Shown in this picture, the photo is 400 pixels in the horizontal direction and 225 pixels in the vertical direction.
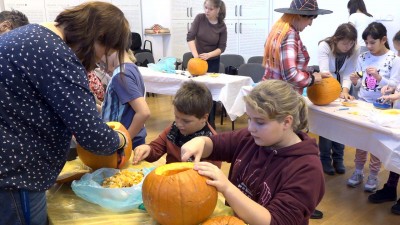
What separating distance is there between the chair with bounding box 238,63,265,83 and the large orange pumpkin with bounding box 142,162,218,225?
3745mm

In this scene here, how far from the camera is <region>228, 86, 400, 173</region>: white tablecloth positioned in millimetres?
2129

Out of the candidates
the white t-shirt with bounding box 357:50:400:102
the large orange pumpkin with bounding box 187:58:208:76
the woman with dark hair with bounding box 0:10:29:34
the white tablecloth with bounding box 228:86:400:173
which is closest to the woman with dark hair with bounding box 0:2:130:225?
the white tablecloth with bounding box 228:86:400:173

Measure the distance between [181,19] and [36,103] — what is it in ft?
21.1

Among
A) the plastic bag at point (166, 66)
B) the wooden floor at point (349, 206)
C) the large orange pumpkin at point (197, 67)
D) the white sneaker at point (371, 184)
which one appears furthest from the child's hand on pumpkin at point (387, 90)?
the plastic bag at point (166, 66)

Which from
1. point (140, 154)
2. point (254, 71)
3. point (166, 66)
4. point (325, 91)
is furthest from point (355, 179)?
point (166, 66)

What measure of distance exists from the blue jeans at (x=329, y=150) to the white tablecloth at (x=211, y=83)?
1.03 metres

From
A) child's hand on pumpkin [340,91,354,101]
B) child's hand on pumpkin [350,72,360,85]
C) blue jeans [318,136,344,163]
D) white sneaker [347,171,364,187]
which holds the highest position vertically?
child's hand on pumpkin [350,72,360,85]

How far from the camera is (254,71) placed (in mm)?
4766

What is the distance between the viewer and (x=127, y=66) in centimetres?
189

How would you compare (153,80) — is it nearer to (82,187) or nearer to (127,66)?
(127,66)

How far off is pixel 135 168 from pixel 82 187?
278mm

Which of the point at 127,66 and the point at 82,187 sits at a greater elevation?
the point at 127,66

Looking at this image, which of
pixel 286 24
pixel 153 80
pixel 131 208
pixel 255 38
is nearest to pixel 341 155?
pixel 286 24

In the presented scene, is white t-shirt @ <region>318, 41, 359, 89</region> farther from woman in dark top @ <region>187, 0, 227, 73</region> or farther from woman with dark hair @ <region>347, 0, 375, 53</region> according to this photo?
woman with dark hair @ <region>347, 0, 375, 53</region>
